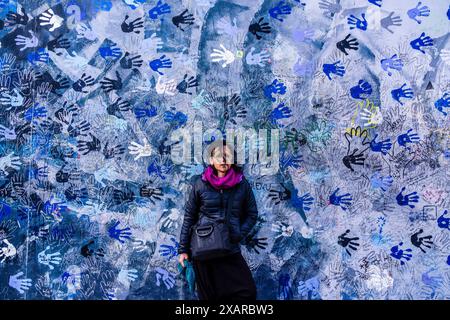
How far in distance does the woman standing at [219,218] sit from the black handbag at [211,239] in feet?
0.18

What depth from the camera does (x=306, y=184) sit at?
5984mm

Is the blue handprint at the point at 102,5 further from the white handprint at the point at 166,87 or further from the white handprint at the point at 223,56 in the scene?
the white handprint at the point at 223,56

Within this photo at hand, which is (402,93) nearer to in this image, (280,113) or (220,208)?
(280,113)

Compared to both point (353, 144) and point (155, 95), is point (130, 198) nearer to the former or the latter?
point (155, 95)

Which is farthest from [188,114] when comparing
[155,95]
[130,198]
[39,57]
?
[39,57]

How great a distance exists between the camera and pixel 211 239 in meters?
5.16

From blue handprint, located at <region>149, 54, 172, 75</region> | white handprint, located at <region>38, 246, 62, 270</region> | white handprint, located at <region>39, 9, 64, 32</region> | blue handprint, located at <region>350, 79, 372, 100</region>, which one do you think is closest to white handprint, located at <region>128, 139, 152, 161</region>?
blue handprint, located at <region>149, 54, 172, 75</region>

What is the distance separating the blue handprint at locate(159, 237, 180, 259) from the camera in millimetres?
5980

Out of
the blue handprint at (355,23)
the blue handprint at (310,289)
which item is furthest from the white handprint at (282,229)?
the blue handprint at (355,23)

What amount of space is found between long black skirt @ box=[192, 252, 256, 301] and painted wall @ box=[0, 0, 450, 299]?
692 mm

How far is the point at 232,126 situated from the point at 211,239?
126 centimetres

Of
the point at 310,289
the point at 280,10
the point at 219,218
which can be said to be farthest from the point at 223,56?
the point at 310,289

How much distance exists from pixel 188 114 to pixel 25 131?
58.9 inches

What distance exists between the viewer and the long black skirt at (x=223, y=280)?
528 cm
